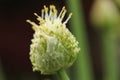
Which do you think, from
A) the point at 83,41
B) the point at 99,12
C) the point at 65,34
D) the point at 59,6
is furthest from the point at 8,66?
the point at 65,34

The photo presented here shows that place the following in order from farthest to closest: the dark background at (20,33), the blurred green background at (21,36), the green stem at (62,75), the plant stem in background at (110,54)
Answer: the dark background at (20,33)
the blurred green background at (21,36)
the plant stem in background at (110,54)
the green stem at (62,75)

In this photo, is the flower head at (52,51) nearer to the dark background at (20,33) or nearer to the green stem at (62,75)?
the green stem at (62,75)

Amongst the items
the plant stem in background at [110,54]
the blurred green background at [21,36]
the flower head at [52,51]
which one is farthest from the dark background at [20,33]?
the flower head at [52,51]

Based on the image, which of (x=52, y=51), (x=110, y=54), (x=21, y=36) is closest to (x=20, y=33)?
(x=21, y=36)

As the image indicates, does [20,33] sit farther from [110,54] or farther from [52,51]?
[52,51]

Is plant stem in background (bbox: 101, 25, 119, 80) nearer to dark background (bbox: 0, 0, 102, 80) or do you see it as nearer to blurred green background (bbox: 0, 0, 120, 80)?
blurred green background (bbox: 0, 0, 120, 80)

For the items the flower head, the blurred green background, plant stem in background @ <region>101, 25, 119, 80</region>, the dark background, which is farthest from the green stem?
the dark background

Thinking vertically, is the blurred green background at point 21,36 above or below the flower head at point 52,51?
above

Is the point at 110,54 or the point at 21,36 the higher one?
the point at 21,36

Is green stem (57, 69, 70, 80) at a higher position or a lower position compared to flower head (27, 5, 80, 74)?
lower
